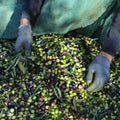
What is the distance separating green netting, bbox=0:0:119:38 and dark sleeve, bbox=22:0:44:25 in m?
0.06

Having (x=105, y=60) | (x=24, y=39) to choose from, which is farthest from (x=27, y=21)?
(x=105, y=60)

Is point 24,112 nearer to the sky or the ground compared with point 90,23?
nearer to the ground

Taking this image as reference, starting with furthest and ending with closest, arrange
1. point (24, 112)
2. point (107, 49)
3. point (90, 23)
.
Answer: point (90, 23)
point (107, 49)
point (24, 112)

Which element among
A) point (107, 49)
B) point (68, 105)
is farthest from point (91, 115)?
point (107, 49)

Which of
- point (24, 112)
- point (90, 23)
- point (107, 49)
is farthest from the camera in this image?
point (90, 23)

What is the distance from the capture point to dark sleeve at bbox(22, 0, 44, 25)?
3.07 meters

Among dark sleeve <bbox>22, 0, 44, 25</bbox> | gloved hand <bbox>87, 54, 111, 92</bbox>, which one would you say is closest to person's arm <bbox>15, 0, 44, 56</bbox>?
dark sleeve <bbox>22, 0, 44, 25</bbox>

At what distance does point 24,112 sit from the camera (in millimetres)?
2719

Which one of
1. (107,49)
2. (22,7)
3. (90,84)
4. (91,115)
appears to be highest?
(22,7)

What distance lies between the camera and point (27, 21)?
10.1 feet

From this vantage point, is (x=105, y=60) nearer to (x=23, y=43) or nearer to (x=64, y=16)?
(x=64, y=16)

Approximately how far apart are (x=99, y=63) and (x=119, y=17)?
40 cm

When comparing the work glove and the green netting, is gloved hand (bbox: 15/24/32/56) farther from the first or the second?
the green netting

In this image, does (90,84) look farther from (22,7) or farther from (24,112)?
(22,7)
